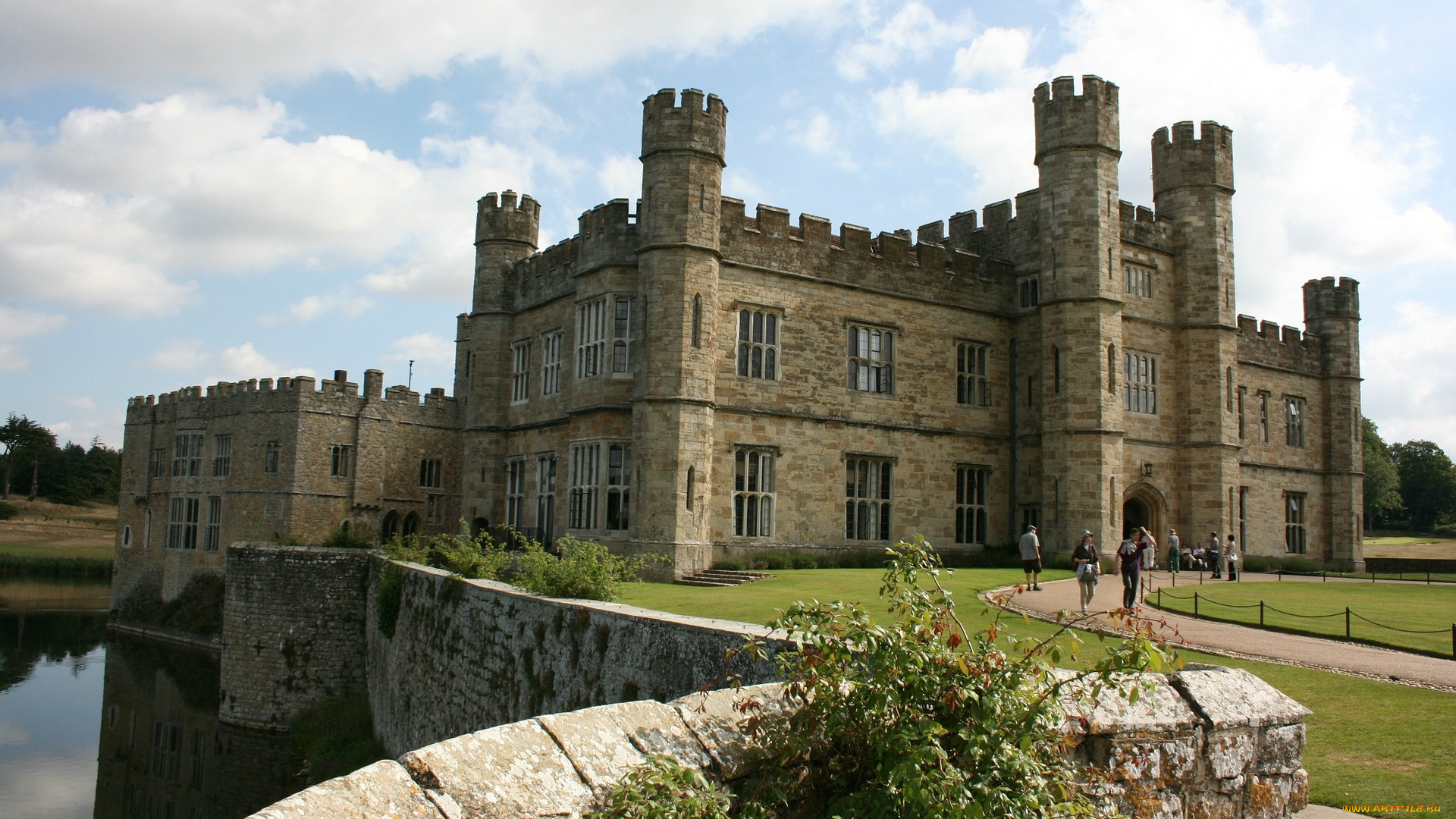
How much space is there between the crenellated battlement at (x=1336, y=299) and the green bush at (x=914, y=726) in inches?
1403

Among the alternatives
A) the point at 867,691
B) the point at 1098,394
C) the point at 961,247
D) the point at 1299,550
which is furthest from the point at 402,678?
the point at 1299,550

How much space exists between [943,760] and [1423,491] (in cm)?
9971

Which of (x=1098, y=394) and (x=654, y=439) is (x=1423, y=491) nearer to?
(x=1098, y=394)

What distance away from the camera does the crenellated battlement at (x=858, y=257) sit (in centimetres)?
2320

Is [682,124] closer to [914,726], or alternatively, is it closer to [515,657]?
[515,657]

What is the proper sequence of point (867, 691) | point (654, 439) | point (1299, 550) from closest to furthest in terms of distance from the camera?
point (867, 691)
point (654, 439)
point (1299, 550)

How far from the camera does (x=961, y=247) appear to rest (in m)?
29.9

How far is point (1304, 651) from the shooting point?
12.8 meters

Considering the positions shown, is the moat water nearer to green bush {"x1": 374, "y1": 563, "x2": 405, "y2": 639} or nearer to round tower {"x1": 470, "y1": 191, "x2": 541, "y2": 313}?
green bush {"x1": 374, "y1": 563, "x2": 405, "y2": 639}

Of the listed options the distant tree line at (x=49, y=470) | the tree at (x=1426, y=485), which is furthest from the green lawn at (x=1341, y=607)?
the distant tree line at (x=49, y=470)

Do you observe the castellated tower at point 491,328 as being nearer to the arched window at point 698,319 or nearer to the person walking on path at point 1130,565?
the arched window at point 698,319

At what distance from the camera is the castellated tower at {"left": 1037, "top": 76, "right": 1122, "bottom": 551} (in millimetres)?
25266

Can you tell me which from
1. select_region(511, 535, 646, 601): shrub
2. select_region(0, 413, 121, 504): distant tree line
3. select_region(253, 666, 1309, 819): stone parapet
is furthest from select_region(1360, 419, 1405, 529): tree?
select_region(0, 413, 121, 504): distant tree line

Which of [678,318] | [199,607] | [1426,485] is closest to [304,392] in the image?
[199,607]
